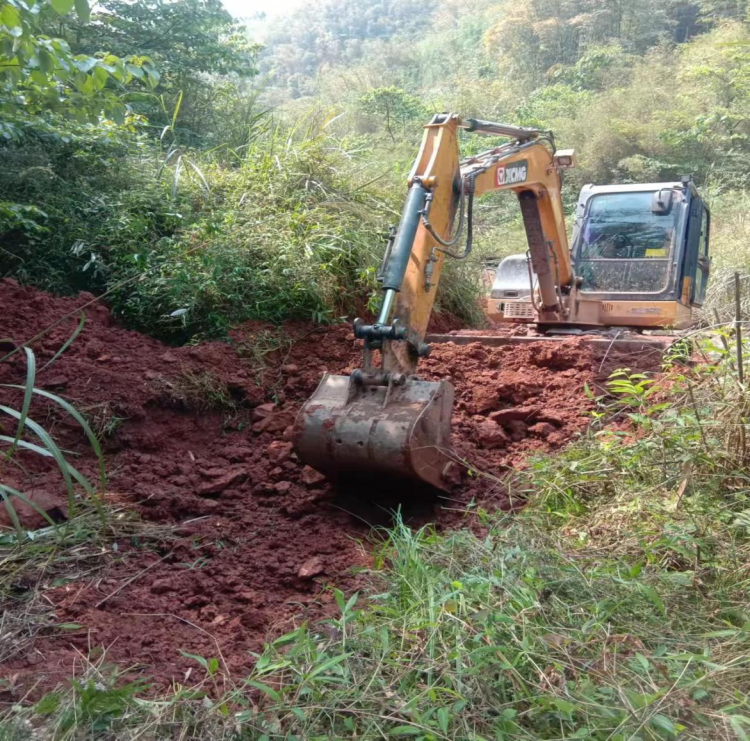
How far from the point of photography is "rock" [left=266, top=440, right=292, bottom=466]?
14.1 ft

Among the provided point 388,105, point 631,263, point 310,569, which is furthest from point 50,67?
point 388,105

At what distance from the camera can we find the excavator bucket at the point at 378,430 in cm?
356

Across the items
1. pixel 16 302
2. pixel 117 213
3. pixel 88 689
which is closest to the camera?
pixel 88 689

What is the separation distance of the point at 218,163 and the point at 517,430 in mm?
5273

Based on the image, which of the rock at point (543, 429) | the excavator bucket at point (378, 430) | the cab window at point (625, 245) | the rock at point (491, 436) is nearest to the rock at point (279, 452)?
the excavator bucket at point (378, 430)

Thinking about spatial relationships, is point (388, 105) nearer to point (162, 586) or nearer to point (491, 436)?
point (491, 436)

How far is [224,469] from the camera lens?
4.30m

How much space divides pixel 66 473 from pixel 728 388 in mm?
2825

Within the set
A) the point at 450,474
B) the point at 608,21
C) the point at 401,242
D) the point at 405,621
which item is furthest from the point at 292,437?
the point at 608,21

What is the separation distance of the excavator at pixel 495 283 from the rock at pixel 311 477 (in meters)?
0.25

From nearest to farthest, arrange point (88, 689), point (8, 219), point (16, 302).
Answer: point (88, 689), point (16, 302), point (8, 219)

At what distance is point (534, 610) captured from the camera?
2.45m

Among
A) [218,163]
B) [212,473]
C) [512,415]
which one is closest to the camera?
[212,473]

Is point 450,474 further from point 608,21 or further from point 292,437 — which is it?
point 608,21
